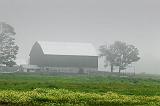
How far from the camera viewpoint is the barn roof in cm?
11893

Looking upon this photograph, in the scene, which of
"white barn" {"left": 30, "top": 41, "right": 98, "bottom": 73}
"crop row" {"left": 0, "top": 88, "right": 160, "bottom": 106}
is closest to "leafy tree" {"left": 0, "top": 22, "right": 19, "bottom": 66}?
"white barn" {"left": 30, "top": 41, "right": 98, "bottom": 73}

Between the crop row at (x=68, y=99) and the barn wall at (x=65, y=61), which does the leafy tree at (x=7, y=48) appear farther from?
the crop row at (x=68, y=99)

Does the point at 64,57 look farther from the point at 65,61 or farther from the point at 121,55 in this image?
the point at 121,55

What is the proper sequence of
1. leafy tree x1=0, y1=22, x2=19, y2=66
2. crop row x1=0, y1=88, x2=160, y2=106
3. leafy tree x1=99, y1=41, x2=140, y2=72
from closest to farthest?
crop row x1=0, y1=88, x2=160, y2=106 < leafy tree x1=0, y1=22, x2=19, y2=66 < leafy tree x1=99, y1=41, x2=140, y2=72

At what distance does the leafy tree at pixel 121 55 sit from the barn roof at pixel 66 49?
12.0m

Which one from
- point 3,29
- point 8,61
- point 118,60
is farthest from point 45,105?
point 118,60

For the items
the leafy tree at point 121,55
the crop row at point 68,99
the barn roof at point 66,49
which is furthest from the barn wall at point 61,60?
the crop row at point 68,99

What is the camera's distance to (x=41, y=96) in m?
31.4

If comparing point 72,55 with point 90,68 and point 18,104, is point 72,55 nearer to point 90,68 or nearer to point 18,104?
point 90,68

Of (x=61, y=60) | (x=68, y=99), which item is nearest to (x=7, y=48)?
(x=61, y=60)

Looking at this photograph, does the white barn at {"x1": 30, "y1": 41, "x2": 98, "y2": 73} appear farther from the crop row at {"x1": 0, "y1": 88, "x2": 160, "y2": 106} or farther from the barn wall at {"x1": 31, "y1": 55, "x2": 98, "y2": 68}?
the crop row at {"x1": 0, "y1": 88, "x2": 160, "y2": 106}

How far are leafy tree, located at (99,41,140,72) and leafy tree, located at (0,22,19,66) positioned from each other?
148ft

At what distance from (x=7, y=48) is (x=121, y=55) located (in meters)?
48.9

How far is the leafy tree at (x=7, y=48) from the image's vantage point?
96506 millimetres
